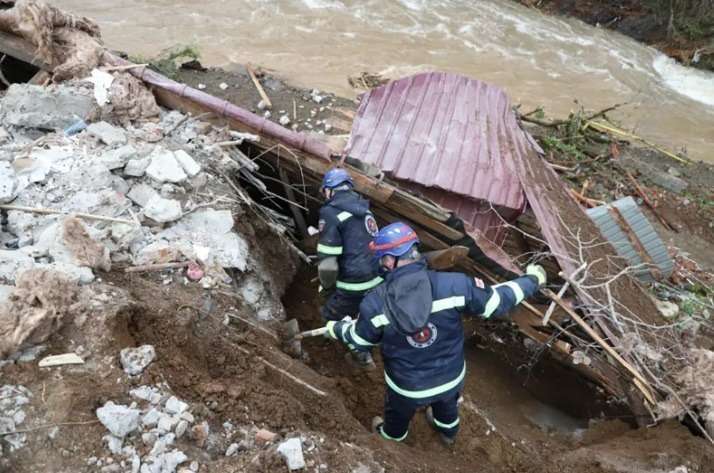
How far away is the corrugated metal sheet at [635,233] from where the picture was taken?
15.6ft

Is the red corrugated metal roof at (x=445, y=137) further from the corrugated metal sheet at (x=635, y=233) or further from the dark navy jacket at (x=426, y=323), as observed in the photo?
the dark navy jacket at (x=426, y=323)

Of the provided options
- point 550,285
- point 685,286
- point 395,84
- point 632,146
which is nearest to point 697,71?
point 632,146

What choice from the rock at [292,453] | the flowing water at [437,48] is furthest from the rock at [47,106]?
the flowing water at [437,48]

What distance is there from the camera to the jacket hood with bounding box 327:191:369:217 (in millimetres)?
4199

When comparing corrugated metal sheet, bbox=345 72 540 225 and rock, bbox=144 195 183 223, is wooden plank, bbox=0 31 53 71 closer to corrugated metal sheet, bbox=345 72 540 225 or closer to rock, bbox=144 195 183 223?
rock, bbox=144 195 183 223

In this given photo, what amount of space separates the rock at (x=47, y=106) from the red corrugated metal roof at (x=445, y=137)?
2.36m

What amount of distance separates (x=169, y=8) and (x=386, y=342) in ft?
38.4

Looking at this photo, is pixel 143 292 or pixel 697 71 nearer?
pixel 143 292

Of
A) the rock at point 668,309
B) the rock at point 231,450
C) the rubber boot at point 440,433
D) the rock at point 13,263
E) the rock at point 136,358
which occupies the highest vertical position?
the rock at point 13,263

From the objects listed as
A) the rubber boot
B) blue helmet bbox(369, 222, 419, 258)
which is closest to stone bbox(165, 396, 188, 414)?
blue helmet bbox(369, 222, 419, 258)

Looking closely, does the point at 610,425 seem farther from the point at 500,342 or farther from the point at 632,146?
the point at 632,146

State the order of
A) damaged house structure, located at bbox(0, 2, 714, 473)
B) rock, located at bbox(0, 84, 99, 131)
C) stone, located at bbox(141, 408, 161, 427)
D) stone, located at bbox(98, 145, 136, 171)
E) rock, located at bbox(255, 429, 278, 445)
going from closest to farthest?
stone, located at bbox(141, 408, 161, 427) < rock, located at bbox(255, 429, 278, 445) < damaged house structure, located at bbox(0, 2, 714, 473) < stone, located at bbox(98, 145, 136, 171) < rock, located at bbox(0, 84, 99, 131)

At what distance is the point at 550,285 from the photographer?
4.13 m

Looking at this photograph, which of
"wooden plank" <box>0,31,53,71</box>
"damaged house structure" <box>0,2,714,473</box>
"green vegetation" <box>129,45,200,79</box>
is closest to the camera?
"damaged house structure" <box>0,2,714,473</box>
